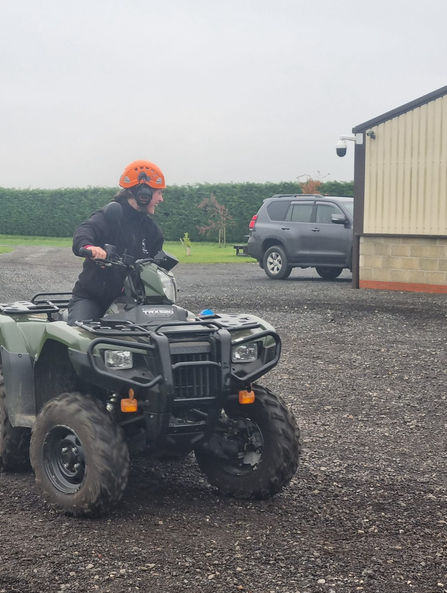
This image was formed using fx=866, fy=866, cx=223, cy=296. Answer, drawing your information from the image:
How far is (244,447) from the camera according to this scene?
5.03 meters

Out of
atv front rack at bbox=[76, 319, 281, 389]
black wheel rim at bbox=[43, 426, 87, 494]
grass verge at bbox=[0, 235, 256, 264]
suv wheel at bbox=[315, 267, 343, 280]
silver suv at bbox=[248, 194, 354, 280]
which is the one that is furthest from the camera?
grass verge at bbox=[0, 235, 256, 264]

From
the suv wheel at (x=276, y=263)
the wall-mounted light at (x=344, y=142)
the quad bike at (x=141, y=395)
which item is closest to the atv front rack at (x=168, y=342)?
the quad bike at (x=141, y=395)

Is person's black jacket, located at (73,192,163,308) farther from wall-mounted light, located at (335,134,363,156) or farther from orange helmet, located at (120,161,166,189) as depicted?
wall-mounted light, located at (335,134,363,156)

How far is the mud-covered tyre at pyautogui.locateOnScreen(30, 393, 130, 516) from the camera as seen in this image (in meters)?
4.43

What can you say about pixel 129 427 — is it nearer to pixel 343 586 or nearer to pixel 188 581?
pixel 188 581

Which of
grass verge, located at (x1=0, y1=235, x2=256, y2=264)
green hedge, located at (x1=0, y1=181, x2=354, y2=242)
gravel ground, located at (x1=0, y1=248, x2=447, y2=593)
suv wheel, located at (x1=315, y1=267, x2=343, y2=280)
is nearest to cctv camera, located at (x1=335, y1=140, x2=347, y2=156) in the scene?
suv wheel, located at (x1=315, y1=267, x2=343, y2=280)

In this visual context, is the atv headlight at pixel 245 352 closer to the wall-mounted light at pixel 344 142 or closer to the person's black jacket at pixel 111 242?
the person's black jacket at pixel 111 242

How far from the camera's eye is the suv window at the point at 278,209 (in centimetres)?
2083

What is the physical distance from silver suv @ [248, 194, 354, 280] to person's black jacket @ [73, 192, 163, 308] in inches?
556

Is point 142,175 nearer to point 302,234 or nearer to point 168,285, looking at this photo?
point 168,285

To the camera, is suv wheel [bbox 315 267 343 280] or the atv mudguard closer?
the atv mudguard

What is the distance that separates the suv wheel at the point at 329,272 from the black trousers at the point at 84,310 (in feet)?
53.5

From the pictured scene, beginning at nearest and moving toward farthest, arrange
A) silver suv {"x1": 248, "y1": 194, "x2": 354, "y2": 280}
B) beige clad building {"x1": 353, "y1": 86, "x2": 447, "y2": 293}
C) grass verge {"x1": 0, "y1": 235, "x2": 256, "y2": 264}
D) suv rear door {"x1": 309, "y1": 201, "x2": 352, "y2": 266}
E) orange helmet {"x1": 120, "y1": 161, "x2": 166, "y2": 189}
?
Answer: orange helmet {"x1": 120, "y1": 161, "x2": 166, "y2": 189}, beige clad building {"x1": 353, "y1": 86, "x2": 447, "y2": 293}, suv rear door {"x1": 309, "y1": 201, "x2": 352, "y2": 266}, silver suv {"x1": 248, "y1": 194, "x2": 354, "y2": 280}, grass verge {"x1": 0, "y1": 235, "x2": 256, "y2": 264}

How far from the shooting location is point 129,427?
191 inches
